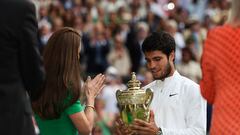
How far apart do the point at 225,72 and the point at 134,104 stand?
1289 millimetres

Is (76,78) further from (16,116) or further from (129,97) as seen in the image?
(16,116)

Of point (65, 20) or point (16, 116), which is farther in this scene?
point (65, 20)

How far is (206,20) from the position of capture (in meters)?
22.9

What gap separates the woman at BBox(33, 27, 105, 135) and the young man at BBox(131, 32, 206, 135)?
1.56ft

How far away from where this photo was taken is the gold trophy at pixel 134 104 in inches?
283

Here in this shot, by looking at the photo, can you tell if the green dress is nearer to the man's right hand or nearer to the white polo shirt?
the man's right hand

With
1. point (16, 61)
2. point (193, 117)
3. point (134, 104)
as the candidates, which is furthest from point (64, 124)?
point (16, 61)

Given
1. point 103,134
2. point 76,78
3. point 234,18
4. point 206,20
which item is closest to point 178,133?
point 76,78

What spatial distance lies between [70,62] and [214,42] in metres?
1.40

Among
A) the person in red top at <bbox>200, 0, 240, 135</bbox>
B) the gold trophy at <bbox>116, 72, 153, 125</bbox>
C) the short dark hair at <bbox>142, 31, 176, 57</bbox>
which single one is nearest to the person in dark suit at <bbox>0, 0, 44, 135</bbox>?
the person in red top at <bbox>200, 0, 240, 135</bbox>

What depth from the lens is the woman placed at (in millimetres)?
7055

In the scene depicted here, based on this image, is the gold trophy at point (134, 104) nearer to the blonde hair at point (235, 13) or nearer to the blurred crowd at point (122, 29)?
the blonde hair at point (235, 13)

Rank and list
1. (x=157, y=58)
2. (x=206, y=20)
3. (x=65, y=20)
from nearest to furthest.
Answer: (x=157, y=58)
(x=65, y=20)
(x=206, y=20)

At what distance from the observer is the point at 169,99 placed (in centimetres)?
750
